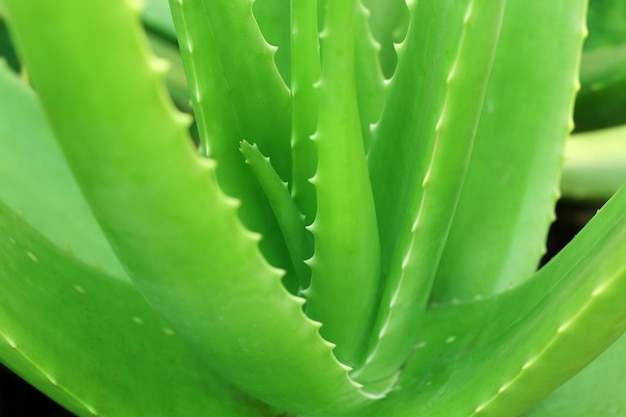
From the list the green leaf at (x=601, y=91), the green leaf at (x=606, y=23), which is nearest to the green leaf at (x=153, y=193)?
the green leaf at (x=601, y=91)

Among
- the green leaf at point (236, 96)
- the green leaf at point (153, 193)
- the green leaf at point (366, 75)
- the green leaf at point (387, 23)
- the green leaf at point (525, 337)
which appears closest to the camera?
the green leaf at point (153, 193)

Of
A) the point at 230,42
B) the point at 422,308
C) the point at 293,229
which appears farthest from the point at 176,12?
the point at 422,308

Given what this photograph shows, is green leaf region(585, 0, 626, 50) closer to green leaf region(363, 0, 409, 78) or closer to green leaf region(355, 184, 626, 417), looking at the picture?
green leaf region(363, 0, 409, 78)

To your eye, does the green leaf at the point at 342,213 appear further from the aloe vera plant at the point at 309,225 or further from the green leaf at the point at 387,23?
the green leaf at the point at 387,23

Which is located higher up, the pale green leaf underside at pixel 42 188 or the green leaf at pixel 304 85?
the green leaf at pixel 304 85


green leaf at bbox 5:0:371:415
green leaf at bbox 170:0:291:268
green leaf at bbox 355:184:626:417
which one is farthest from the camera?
green leaf at bbox 170:0:291:268

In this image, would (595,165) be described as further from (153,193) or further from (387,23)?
(153,193)

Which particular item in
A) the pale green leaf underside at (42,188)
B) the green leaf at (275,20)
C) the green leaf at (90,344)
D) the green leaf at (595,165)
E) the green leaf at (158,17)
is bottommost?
the pale green leaf underside at (42,188)

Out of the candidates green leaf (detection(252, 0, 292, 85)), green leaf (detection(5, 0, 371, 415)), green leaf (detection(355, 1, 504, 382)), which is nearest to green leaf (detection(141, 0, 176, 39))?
green leaf (detection(252, 0, 292, 85))
